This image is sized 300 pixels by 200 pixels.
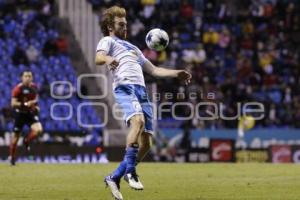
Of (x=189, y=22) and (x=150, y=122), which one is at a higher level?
(x=189, y=22)

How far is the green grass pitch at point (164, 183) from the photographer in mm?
13461

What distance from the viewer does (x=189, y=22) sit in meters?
36.8

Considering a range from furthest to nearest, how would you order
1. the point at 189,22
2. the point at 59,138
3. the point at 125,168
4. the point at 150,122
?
the point at 189,22 < the point at 59,138 < the point at 150,122 < the point at 125,168

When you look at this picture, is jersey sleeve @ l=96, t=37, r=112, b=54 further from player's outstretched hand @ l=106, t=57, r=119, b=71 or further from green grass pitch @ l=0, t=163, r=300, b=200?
green grass pitch @ l=0, t=163, r=300, b=200

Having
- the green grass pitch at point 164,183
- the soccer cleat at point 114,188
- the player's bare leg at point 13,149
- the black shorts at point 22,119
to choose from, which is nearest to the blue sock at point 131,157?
the soccer cleat at point 114,188

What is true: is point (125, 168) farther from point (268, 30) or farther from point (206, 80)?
point (268, 30)

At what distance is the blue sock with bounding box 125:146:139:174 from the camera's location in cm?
1221

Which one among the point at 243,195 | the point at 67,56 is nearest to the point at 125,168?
the point at 243,195

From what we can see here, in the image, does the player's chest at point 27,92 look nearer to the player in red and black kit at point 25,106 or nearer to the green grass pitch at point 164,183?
the player in red and black kit at point 25,106

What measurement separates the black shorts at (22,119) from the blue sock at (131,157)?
36.8ft

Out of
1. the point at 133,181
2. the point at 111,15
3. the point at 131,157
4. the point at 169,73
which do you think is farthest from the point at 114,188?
the point at 111,15

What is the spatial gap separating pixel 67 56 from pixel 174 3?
6.81 m

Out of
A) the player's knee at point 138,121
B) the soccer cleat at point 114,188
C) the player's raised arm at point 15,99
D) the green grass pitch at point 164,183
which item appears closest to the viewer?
the soccer cleat at point 114,188

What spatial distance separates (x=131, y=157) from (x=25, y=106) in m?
11.1
